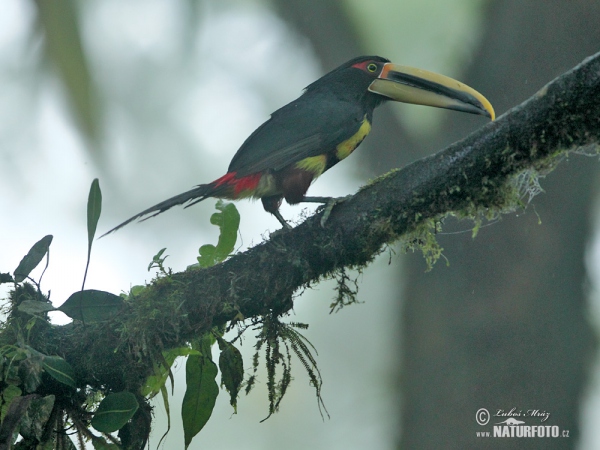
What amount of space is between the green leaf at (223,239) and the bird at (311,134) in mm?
169

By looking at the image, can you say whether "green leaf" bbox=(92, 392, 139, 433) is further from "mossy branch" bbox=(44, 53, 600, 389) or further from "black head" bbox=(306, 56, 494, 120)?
"black head" bbox=(306, 56, 494, 120)

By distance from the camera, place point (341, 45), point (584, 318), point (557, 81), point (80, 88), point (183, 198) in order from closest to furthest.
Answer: point (557, 81)
point (183, 198)
point (584, 318)
point (341, 45)
point (80, 88)

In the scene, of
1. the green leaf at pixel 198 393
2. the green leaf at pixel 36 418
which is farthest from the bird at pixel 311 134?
the green leaf at pixel 36 418

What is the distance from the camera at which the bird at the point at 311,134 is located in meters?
2.59

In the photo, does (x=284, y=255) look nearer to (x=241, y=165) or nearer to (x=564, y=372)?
(x=241, y=165)

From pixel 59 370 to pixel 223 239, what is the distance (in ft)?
2.28

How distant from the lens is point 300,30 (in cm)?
431

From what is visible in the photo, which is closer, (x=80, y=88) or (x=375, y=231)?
(x=375, y=231)

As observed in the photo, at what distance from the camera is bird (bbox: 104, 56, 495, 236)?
2586mm

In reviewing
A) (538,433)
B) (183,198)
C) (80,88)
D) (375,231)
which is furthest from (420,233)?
(80,88)

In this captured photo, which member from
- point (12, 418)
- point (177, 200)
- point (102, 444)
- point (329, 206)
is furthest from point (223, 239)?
point (12, 418)

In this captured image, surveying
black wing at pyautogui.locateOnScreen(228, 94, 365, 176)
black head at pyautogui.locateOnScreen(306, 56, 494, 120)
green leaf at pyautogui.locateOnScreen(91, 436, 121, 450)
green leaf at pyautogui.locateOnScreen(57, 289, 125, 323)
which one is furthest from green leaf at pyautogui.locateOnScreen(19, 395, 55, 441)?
black head at pyautogui.locateOnScreen(306, 56, 494, 120)

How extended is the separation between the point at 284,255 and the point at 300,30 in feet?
9.09

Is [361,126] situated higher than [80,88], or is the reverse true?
[80,88]
